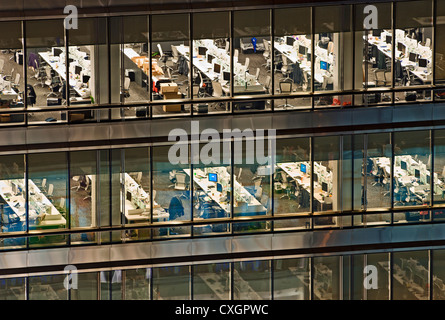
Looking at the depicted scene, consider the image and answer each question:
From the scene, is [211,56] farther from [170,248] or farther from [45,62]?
[170,248]

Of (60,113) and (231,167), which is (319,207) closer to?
(231,167)

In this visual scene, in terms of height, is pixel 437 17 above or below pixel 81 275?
above

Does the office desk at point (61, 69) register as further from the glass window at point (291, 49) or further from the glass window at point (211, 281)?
the glass window at point (211, 281)

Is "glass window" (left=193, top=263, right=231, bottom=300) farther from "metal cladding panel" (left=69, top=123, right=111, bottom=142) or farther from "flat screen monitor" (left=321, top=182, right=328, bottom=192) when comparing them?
"metal cladding panel" (left=69, top=123, right=111, bottom=142)

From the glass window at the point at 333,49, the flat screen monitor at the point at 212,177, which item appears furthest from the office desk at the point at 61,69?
the glass window at the point at 333,49

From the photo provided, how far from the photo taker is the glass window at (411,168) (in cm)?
4075

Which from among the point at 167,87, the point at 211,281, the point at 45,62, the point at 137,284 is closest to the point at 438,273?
the point at 211,281

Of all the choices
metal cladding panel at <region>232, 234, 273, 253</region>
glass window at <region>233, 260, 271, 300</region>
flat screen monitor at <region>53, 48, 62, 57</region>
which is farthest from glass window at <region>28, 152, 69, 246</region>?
glass window at <region>233, 260, 271, 300</region>

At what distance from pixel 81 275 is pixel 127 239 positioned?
183 centimetres

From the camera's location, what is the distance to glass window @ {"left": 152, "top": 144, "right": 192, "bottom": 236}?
39.4 metres

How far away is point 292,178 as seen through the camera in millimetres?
40469

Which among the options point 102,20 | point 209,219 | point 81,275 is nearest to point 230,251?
point 209,219
